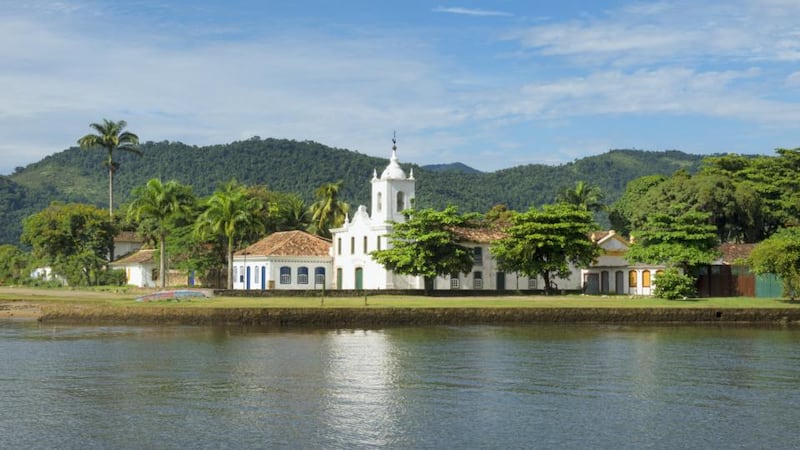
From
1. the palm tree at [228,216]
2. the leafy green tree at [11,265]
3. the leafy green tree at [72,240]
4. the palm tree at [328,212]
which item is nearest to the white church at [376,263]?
the palm tree at [228,216]

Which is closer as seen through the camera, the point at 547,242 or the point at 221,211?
the point at 547,242

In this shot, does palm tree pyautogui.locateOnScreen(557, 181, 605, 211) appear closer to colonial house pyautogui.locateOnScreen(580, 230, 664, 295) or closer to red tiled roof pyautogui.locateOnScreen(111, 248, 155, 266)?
colonial house pyautogui.locateOnScreen(580, 230, 664, 295)

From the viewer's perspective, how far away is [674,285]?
62.9m

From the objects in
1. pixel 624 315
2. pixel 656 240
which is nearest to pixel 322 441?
pixel 624 315

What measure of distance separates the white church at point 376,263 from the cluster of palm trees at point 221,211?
2860 mm

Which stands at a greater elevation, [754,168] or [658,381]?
[754,168]

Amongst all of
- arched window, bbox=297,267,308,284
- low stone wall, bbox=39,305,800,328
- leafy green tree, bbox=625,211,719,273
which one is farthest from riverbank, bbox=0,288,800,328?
arched window, bbox=297,267,308,284

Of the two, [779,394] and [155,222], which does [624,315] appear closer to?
[779,394]

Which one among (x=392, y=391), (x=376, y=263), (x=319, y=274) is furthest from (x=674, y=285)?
(x=392, y=391)

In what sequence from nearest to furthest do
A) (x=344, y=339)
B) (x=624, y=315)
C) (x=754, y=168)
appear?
(x=344, y=339), (x=624, y=315), (x=754, y=168)

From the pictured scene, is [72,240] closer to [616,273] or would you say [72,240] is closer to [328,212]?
[328,212]

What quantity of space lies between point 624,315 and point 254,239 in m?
44.9

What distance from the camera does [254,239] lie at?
305ft

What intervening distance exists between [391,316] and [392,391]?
2394 centimetres
